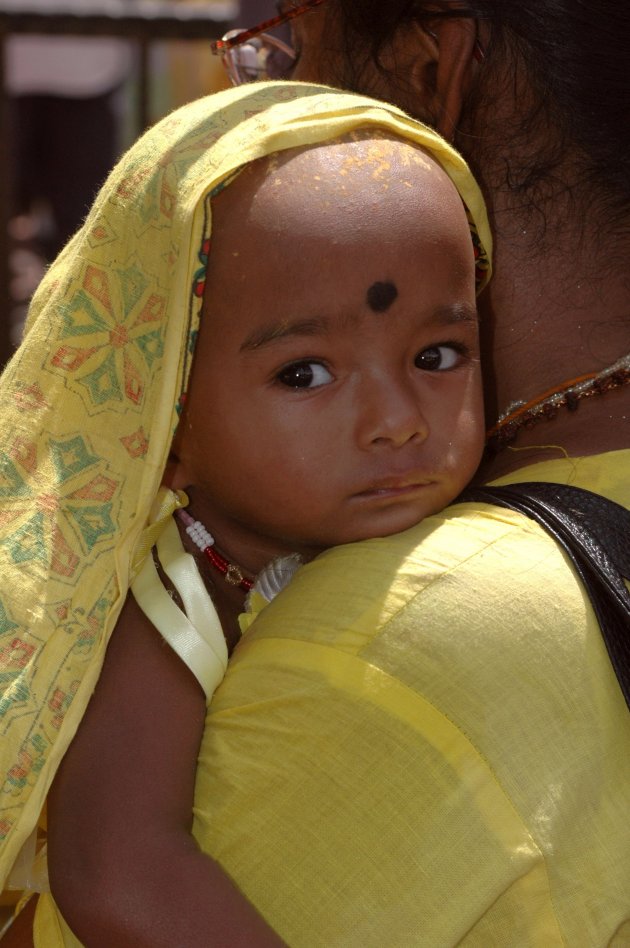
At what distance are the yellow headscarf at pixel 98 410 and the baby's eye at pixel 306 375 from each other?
128 mm

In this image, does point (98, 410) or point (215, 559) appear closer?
point (98, 410)

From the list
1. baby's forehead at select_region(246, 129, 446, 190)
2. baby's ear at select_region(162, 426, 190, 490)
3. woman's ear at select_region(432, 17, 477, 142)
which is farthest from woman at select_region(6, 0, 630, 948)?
woman's ear at select_region(432, 17, 477, 142)

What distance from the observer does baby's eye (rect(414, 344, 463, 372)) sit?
1.76m

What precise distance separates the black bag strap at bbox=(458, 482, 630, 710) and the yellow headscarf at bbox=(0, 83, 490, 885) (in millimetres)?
448

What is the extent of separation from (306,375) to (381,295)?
0.13m

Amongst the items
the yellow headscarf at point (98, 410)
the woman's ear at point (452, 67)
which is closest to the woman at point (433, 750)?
the yellow headscarf at point (98, 410)

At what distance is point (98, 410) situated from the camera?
1.65 m

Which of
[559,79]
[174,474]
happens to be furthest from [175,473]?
[559,79]

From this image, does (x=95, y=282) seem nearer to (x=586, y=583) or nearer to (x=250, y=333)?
(x=250, y=333)

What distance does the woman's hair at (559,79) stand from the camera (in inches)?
71.9

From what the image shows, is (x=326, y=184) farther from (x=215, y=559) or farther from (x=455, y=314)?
(x=215, y=559)

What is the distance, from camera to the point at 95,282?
1689 mm

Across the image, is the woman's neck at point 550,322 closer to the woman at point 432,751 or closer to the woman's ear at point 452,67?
the woman's ear at point 452,67

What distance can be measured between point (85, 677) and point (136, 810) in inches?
6.8
